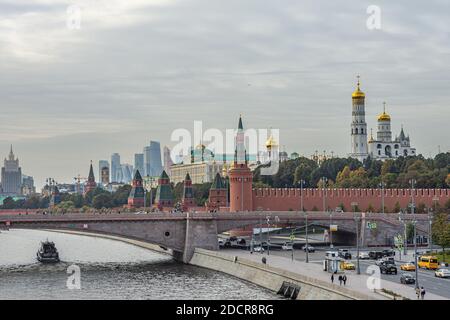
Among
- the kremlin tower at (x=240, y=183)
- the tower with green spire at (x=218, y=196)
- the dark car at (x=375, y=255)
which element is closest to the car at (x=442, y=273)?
the dark car at (x=375, y=255)

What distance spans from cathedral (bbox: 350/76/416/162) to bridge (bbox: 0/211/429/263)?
88.3 metres

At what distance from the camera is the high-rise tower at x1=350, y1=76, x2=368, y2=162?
180m

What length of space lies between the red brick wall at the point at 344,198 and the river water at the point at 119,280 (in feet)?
98.8

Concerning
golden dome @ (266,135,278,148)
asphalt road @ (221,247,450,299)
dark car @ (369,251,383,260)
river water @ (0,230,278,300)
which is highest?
golden dome @ (266,135,278,148)

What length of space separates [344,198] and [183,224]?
1537 inches

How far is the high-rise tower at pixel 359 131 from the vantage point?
180 metres

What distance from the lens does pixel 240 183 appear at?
11506 centimetres

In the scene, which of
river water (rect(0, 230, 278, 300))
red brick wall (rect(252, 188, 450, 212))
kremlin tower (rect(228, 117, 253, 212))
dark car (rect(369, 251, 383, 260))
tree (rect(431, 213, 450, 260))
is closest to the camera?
river water (rect(0, 230, 278, 300))

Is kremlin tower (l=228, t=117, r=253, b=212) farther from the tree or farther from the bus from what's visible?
the bus

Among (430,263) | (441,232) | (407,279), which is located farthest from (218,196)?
(407,279)

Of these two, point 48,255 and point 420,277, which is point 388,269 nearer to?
point 420,277

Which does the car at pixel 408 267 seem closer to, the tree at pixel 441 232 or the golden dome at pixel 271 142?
the tree at pixel 441 232

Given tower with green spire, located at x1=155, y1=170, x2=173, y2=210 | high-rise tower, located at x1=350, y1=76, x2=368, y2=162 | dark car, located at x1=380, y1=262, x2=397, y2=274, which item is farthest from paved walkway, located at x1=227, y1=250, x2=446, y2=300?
high-rise tower, located at x1=350, y1=76, x2=368, y2=162
